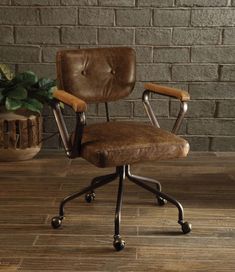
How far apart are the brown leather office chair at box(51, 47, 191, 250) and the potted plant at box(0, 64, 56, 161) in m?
0.76

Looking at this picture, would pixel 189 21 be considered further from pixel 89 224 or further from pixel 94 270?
pixel 94 270

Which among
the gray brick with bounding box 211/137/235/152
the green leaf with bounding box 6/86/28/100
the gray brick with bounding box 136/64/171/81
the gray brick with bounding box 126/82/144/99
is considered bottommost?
the gray brick with bounding box 211/137/235/152

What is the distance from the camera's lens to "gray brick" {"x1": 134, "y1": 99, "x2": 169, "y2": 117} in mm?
3451

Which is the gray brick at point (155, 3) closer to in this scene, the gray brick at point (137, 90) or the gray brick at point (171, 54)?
the gray brick at point (171, 54)

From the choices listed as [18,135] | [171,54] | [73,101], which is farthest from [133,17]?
[73,101]

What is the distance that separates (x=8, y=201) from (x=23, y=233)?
0.42m

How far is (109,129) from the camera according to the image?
219cm

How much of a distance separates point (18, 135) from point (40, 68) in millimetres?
579

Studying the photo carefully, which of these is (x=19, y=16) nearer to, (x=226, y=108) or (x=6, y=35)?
(x=6, y=35)

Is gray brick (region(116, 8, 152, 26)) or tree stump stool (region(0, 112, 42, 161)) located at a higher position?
gray brick (region(116, 8, 152, 26))

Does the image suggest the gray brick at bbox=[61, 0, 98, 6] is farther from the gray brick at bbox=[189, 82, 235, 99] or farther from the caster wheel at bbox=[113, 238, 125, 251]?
the caster wheel at bbox=[113, 238, 125, 251]

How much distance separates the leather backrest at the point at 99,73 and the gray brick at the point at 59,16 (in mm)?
966

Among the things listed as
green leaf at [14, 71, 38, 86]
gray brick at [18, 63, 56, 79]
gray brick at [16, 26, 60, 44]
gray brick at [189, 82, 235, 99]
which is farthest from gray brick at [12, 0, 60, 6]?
gray brick at [189, 82, 235, 99]

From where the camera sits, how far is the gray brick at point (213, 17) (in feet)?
10.8
